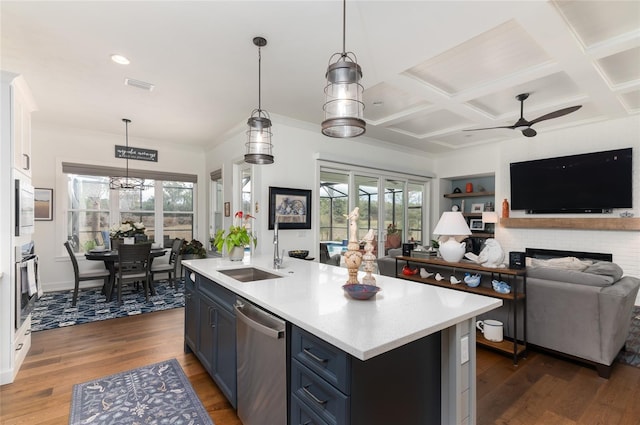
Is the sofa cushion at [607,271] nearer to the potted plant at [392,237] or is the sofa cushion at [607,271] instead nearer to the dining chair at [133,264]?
the potted plant at [392,237]

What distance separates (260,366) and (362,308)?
0.66 metres

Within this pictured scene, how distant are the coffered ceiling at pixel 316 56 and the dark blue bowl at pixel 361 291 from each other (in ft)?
6.37

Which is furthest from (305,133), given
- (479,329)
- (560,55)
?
(479,329)

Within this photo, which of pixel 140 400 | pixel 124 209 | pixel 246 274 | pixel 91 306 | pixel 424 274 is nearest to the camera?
pixel 140 400

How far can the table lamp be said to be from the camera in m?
3.28

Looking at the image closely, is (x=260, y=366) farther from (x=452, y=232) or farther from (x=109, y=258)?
(x=109, y=258)

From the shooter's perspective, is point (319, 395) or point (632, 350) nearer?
point (319, 395)

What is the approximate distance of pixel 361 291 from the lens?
162 cm

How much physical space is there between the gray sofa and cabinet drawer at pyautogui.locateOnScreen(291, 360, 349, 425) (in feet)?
8.42

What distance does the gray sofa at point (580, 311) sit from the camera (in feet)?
8.20

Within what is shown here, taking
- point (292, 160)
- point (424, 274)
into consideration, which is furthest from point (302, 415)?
point (292, 160)

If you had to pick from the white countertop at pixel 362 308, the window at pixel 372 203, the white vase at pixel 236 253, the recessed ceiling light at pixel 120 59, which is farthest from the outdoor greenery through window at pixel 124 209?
the white countertop at pixel 362 308

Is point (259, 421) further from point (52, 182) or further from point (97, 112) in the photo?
point (52, 182)

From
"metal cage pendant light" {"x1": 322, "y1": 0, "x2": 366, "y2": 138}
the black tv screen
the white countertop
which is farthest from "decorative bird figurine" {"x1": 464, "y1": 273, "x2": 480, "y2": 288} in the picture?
the black tv screen
